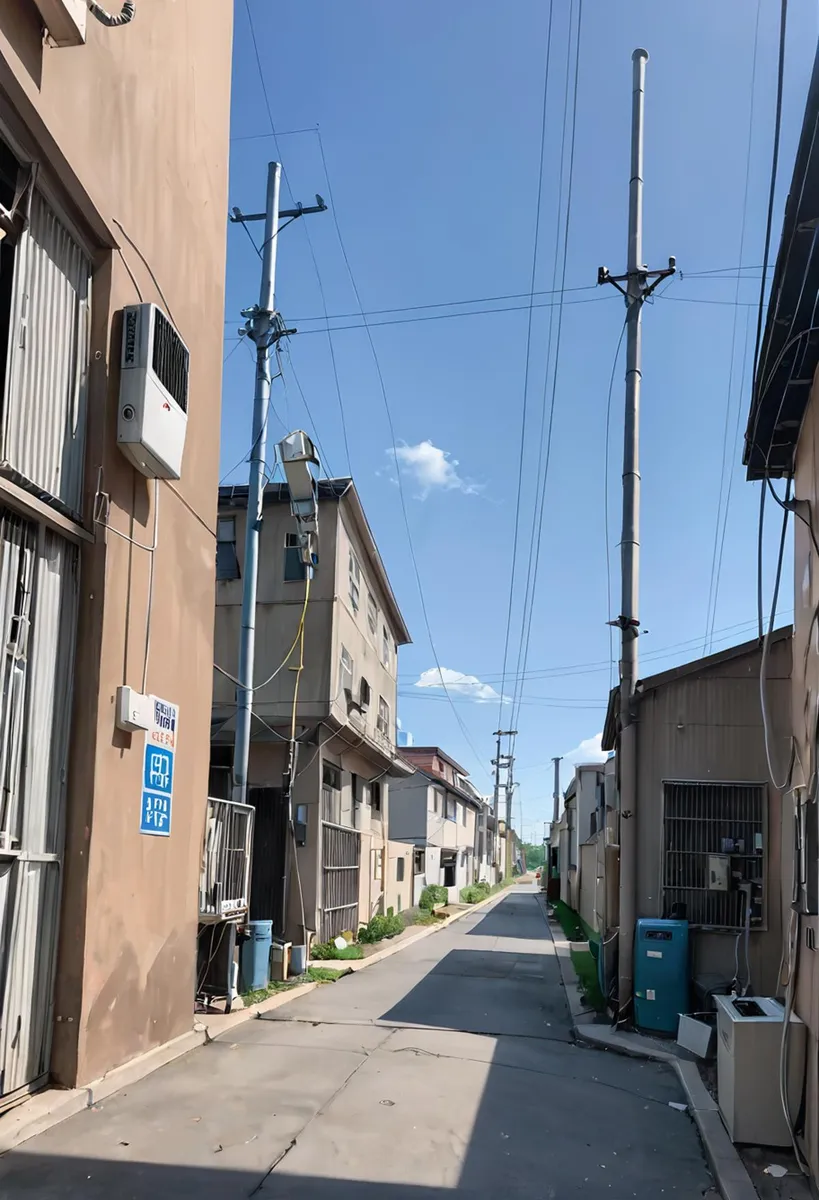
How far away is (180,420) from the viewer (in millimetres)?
7223

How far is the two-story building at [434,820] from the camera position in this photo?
39844 mm

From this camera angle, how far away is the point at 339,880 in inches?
712

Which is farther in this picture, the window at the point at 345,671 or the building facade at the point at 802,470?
the window at the point at 345,671

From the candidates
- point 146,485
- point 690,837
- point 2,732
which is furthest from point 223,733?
point 2,732

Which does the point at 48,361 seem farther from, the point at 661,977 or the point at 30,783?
the point at 661,977

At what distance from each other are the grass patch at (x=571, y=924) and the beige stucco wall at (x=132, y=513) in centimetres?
1575

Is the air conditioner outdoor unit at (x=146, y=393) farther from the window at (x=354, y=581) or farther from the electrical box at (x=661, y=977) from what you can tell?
the window at (x=354, y=581)

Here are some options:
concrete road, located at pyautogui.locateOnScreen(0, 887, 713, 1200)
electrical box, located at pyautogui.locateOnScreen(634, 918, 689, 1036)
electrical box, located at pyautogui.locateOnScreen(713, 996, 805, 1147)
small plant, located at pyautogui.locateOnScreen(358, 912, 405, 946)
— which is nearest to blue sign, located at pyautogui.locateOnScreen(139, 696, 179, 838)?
concrete road, located at pyautogui.locateOnScreen(0, 887, 713, 1200)

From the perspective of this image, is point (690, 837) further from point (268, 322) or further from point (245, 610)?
point (268, 322)

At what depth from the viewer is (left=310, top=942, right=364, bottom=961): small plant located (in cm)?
1603

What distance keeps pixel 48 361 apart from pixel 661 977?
7.96 metres

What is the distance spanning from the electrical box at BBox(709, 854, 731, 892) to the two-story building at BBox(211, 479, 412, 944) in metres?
7.51

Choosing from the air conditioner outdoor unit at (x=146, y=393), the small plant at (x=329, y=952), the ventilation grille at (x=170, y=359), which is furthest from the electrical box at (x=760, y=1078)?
the small plant at (x=329, y=952)

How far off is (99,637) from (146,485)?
4.49 feet
